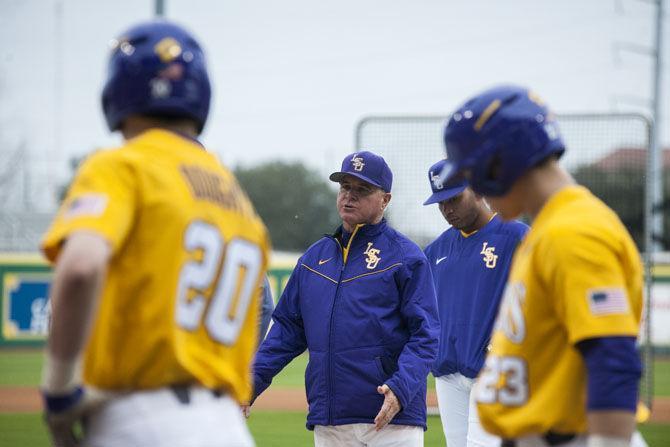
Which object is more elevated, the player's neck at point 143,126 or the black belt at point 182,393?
the player's neck at point 143,126

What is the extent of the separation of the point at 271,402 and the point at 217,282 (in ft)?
44.2

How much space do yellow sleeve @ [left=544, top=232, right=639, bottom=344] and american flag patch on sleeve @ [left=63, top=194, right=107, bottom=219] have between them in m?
1.39

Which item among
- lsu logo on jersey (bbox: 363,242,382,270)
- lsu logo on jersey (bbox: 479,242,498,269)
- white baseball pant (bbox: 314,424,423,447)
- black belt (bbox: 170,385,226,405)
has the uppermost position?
black belt (bbox: 170,385,226,405)

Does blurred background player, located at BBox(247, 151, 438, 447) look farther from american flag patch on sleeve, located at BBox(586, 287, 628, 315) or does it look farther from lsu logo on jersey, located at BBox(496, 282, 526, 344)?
american flag patch on sleeve, located at BBox(586, 287, 628, 315)

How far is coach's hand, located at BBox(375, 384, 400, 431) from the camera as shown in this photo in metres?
5.82

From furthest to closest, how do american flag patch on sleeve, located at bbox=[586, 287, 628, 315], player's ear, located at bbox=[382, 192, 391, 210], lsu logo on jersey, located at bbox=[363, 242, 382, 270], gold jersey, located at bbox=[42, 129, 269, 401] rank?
player's ear, located at bbox=[382, 192, 391, 210] → lsu logo on jersey, located at bbox=[363, 242, 382, 270] → american flag patch on sleeve, located at bbox=[586, 287, 628, 315] → gold jersey, located at bbox=[42, 129, 269, 401]

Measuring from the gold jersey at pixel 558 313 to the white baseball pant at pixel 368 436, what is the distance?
2.76m

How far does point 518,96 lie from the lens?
→ 3.42m

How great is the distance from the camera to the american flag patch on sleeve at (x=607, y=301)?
2.95 m

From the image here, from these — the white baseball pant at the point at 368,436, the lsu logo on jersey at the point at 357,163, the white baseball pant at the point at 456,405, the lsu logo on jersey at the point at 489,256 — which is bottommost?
the white baseball pant at the point at 456,405

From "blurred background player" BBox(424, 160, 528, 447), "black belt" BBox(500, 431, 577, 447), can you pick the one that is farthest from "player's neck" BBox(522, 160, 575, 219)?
"blurred background player" BBox(424, 160, 528, 447)

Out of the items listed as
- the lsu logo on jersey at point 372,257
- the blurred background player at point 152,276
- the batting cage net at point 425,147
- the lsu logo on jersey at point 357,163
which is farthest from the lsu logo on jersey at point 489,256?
the batting cage net at point 425,147

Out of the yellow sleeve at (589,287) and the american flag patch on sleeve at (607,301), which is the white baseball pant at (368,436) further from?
the american flag patch on sleeve at (607,301)

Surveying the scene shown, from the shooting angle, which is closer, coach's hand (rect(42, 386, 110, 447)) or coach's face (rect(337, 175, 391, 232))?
coach's hand (rect(42, 386, 110, 447))
